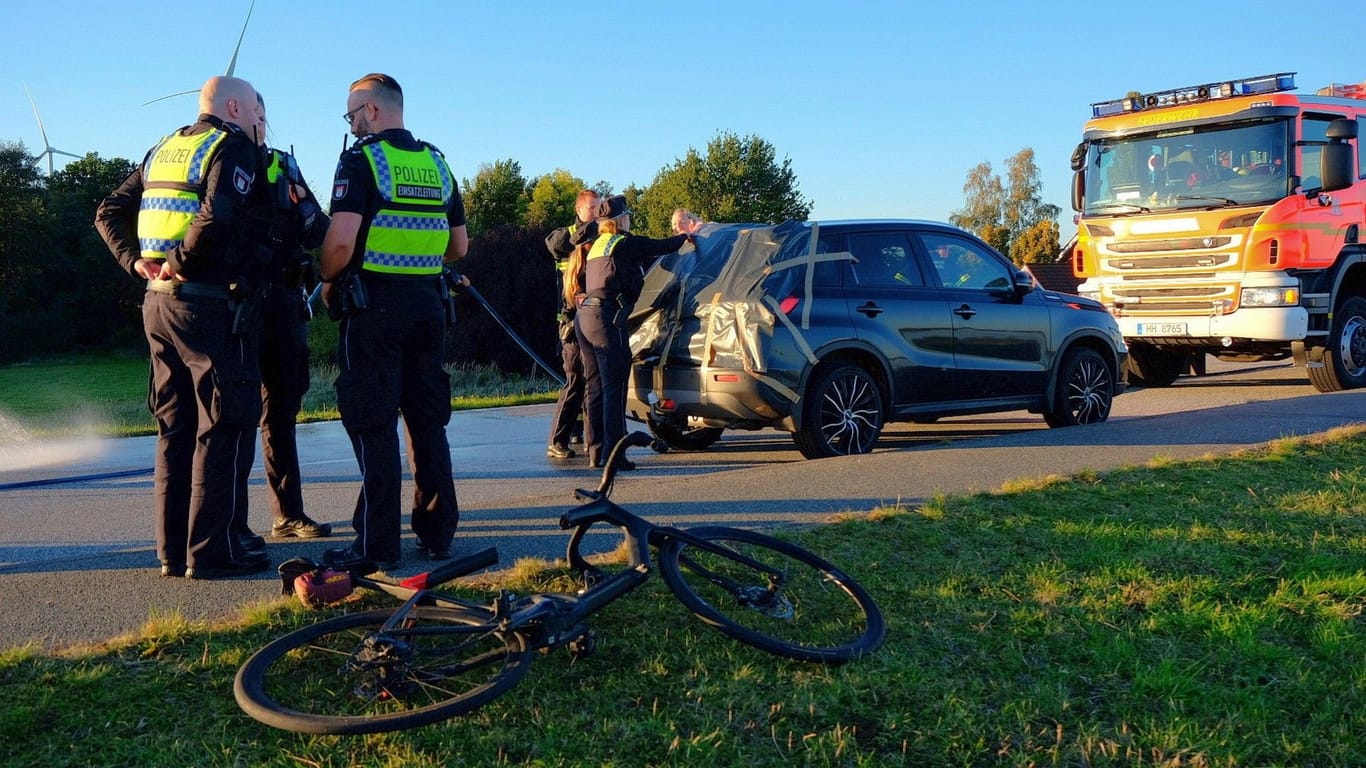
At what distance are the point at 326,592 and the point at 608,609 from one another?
3.19ft

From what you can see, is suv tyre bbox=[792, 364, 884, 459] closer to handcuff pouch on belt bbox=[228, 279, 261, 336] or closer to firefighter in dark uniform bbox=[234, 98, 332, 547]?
firefighter in dark uniform bbox=[234, 98, 332, 547]

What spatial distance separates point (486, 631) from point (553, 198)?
61.0 m

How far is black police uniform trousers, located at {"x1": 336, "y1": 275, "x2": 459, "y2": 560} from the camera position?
5.27m

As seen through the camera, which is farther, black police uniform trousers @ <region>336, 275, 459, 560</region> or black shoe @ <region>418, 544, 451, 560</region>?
black shoe @ <region>418, 544, 451, 560</region>

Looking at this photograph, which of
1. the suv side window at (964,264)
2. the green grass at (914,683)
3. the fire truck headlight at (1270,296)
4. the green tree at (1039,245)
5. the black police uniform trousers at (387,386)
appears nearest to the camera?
the green grass at (914,683)

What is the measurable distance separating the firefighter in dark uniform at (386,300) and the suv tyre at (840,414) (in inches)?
158

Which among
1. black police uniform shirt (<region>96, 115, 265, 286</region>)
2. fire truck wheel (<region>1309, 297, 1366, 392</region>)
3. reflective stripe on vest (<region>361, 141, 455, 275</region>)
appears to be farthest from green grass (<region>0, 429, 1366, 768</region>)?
fire truck wheel (<region>1309, 297, 1366, 392</region>)

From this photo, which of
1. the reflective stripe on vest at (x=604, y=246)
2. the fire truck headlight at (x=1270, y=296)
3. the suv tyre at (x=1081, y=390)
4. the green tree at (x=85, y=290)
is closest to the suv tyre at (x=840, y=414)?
the reflective stripe on vest at (x=604, y=246)

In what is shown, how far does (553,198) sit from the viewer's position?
6372 cm

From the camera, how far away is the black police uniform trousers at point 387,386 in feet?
17.3

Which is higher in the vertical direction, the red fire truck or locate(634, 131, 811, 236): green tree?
locate(634, 131, 811, 236): green tree

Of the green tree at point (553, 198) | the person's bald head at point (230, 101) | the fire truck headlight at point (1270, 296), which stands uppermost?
the green tree at point (553, 198)

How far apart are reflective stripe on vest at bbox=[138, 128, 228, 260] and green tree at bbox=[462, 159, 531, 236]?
194 feet

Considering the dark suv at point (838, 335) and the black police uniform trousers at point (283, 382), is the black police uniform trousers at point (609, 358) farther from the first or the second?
the black police uniform trousers at point (283, 382)
